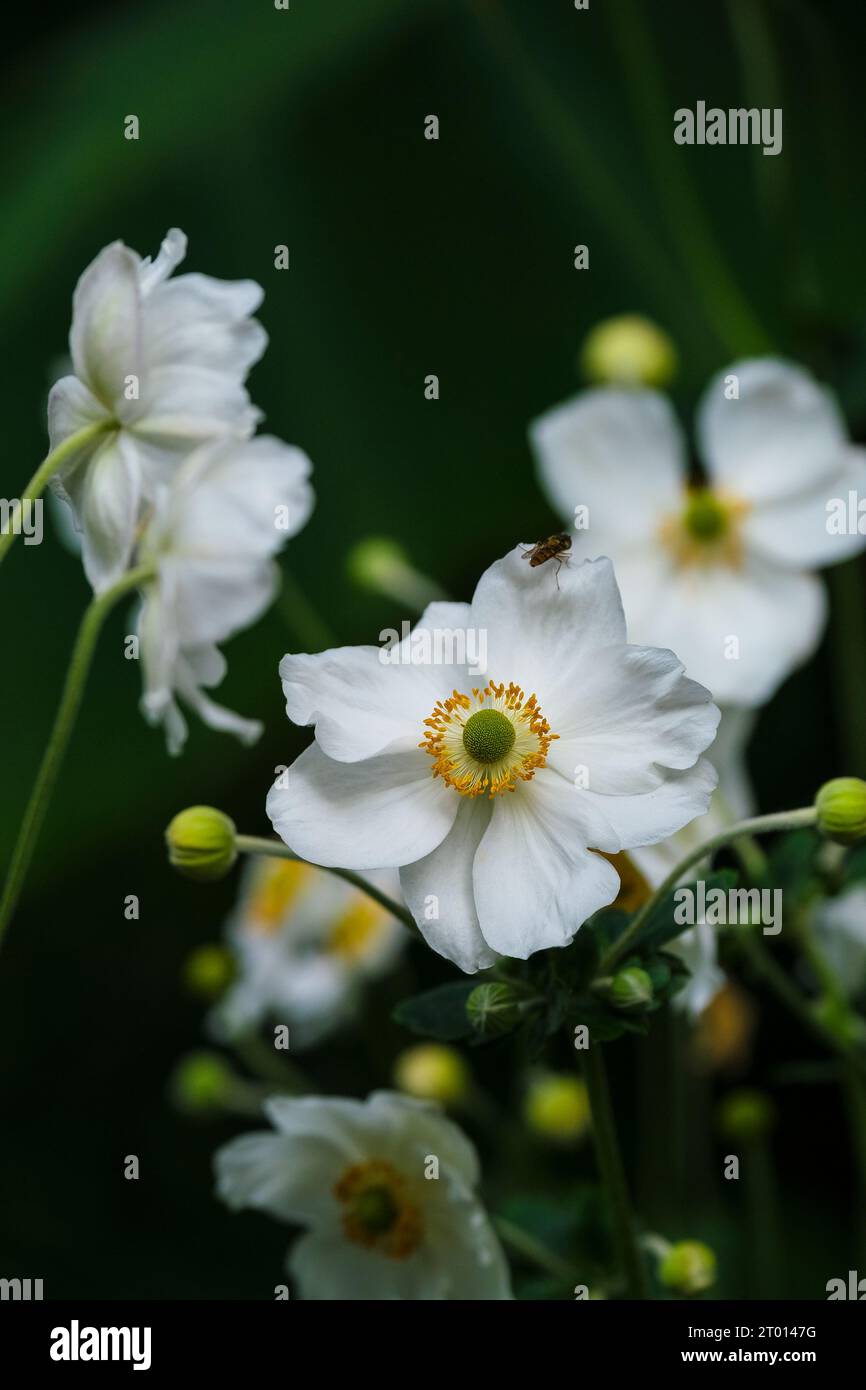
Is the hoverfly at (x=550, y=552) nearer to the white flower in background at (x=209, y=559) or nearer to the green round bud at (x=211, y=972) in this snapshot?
the white flower in background at (x=209, y=559)

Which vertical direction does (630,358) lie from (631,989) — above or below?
above

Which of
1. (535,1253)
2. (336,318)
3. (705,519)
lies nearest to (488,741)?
(535,1253)

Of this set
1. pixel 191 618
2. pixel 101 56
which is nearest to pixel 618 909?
pixel 191 618

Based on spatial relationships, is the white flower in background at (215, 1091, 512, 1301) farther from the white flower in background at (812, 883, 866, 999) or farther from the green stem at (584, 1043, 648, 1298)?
the white flower in background at (812, 883, 866, 999)

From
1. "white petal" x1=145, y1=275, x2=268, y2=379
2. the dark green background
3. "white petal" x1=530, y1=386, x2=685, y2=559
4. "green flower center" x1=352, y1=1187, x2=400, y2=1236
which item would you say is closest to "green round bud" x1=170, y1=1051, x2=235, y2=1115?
the dark green background

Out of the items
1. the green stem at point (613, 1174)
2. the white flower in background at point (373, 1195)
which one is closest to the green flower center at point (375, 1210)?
the white flower in background at point (373, 1195)

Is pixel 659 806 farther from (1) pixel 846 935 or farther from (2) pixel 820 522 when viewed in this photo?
(2) pixel 820 522

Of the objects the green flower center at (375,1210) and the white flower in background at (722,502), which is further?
the white flower in background at (722,502)
